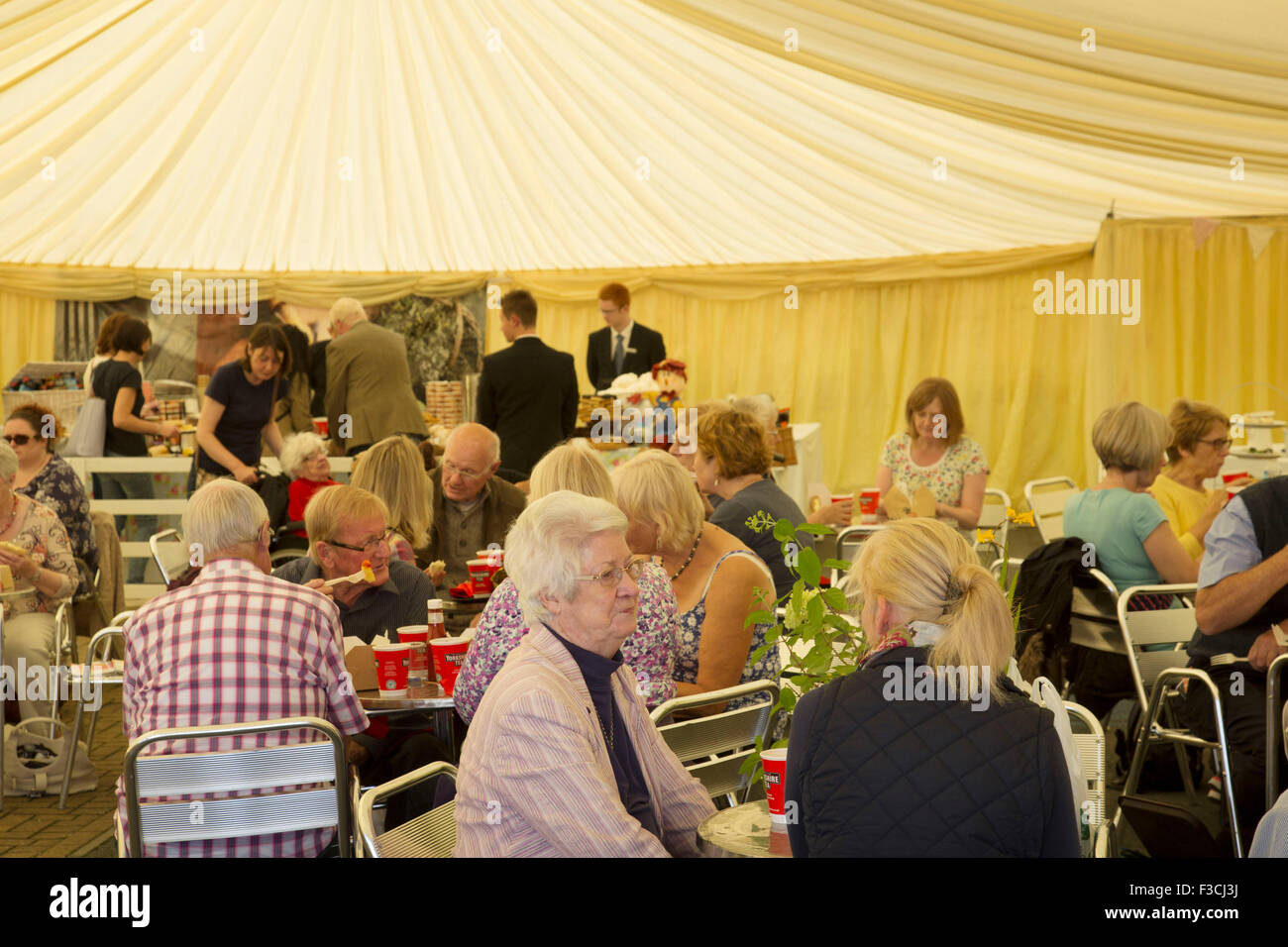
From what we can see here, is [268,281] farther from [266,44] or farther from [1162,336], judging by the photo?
[1162,336]

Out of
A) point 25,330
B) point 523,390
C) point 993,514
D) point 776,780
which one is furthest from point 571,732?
point 25,330

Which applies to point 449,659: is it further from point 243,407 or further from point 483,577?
point 243,407

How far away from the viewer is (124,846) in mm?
2820

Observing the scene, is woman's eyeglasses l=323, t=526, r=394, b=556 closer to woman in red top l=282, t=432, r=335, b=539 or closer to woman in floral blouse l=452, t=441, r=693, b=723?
woman in floral blouse l=452, t=441, r=693, b=723

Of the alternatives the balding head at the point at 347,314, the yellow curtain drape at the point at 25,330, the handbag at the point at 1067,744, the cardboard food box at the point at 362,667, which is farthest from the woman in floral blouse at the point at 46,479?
the yellow curtain drape at the point at 25,330

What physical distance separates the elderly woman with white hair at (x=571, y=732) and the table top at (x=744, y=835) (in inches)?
2.7

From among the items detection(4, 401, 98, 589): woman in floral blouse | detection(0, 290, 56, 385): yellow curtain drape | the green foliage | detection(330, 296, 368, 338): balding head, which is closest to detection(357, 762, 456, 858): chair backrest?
the green foliage

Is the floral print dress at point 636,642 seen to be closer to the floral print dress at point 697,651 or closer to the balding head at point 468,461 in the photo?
the floral print dress at point 697,651

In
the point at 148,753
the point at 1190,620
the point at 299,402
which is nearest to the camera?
the point at 148,753

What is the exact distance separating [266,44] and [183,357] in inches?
267

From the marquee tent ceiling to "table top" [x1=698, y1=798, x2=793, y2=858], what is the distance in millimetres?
2185

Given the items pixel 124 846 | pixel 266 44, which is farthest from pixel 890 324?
pixel 124 846

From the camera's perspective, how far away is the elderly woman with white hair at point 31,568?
4730mm

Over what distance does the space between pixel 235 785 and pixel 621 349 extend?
5.90 m
